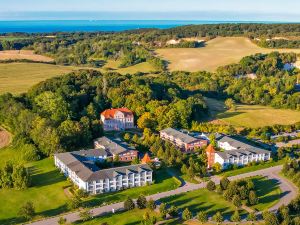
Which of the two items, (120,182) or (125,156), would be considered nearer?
(120,182)

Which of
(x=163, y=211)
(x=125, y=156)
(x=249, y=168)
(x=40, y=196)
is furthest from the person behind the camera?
(x=125, y=156)

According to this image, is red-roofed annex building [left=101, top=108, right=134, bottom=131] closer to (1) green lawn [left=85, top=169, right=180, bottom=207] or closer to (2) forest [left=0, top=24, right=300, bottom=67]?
(1) green lawn [left=85, top=169, right=180, bottom=207]

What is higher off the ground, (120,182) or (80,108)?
(80,108)

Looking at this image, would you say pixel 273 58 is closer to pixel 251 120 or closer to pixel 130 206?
pixel 251 120

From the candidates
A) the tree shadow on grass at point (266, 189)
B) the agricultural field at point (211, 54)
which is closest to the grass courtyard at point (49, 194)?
the tree shadow on grass at point (266, 189)

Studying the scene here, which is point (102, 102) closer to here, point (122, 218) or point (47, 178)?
point (47, 178)

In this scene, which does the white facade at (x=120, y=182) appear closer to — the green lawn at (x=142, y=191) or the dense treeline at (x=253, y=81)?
the green lawn at (x=142, y=191)

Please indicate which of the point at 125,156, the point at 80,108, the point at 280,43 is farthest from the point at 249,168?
the point at 280,43

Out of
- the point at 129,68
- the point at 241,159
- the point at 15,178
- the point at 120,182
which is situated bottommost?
the point at 241,159
